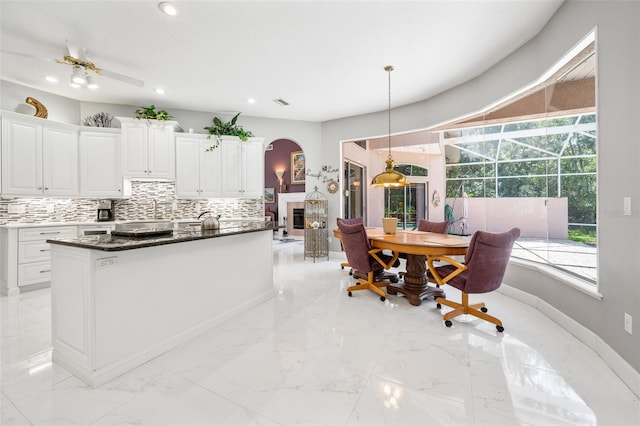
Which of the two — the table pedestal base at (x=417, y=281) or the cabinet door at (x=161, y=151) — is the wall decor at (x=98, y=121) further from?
the table pedestal base at (x=417, y=281)

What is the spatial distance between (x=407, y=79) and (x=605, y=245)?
307cm

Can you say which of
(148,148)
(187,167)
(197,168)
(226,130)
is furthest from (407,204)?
(148,148)

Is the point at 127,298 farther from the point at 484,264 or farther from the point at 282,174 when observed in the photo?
the point at 282,174

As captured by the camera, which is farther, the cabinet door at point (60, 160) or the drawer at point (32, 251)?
the cabinet door at point (60, 160)

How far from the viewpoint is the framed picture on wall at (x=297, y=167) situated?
9.52 meters

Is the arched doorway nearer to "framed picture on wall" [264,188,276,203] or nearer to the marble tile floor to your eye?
"framed picture on wall" [264,188,276,203]

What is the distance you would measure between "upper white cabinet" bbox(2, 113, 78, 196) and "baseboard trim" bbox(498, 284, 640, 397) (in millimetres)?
6370

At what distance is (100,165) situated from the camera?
442 centimetres

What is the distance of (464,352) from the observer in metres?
2.16

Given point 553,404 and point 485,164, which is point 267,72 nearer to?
point 485,164

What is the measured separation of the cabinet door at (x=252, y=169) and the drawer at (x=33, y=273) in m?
3.04

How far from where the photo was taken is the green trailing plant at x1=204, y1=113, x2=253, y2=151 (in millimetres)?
5098

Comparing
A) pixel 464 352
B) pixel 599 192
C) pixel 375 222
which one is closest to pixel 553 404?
pixel 464 352

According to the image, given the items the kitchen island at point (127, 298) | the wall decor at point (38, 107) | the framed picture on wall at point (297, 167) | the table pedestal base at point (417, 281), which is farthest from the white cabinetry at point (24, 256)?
the framed picture on wall at point (297, 167)
